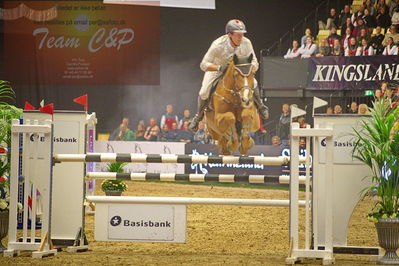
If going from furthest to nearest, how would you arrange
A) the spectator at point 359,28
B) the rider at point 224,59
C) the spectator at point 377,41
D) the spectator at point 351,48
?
the spectator at point 359,28
the spectator at point 351,48
the spectator at point 377,41
the rider at point 224,59

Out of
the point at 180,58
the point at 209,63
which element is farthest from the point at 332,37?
the point at 180,58

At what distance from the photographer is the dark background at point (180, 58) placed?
691 inches

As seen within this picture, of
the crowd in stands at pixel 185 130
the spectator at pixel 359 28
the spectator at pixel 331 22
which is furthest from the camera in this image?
the spectator at pixel 331 22

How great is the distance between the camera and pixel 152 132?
1753cm

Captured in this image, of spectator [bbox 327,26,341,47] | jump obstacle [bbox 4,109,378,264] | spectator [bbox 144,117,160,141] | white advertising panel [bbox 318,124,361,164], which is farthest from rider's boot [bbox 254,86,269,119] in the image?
white advertising panel [bbox 318,124,361,164]

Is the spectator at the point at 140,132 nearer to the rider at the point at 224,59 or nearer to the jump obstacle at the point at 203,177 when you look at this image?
the rider at the point at 224,59

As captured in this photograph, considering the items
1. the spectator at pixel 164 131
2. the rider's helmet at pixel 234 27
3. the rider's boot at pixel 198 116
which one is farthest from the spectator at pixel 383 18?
the spectator at pixel 164 131

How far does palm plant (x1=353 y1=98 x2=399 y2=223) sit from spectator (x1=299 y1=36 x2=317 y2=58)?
10.2m

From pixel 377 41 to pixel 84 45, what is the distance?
7937 mm

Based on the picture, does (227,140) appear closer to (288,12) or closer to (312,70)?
(312,70)

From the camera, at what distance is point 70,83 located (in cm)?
A: 1877

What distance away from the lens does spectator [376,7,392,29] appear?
15.9 meters

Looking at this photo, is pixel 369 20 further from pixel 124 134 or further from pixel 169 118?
pixel 124 134

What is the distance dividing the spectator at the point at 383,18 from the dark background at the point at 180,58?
199 centimetres
